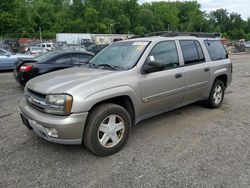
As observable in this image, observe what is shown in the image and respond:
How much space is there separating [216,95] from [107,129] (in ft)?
10.8

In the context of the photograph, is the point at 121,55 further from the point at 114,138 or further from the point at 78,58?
the point at 78,58

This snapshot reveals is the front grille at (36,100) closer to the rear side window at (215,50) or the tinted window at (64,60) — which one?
the rear side window at (215,50)

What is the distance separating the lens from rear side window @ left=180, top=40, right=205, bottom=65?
4.96 m

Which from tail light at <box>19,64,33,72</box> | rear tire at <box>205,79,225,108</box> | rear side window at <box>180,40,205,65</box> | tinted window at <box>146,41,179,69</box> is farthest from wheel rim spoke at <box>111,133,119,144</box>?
tail light at <box>19,64,33,72</box>

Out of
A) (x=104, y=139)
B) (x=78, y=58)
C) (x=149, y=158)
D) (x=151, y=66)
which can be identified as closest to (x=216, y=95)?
(x=151, y=66)

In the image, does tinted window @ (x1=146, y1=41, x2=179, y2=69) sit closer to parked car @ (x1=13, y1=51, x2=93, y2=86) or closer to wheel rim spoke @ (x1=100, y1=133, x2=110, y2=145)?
wheel rim spoke @ (x1=100, y1=133, x2=110, y2=145)

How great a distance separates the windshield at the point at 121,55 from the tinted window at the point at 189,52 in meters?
0.91

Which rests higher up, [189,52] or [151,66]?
[189,52]

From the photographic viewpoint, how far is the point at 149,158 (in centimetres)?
371

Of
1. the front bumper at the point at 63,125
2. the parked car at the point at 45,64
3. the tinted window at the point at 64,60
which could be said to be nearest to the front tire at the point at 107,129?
the front bumper at the point at 63,125

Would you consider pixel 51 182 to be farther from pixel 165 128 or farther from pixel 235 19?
pixel 235 19

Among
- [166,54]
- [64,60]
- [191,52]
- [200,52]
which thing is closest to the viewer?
[166,54]

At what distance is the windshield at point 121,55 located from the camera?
4.24 metres

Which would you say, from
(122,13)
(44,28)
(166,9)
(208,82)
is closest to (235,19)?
(166,9)
